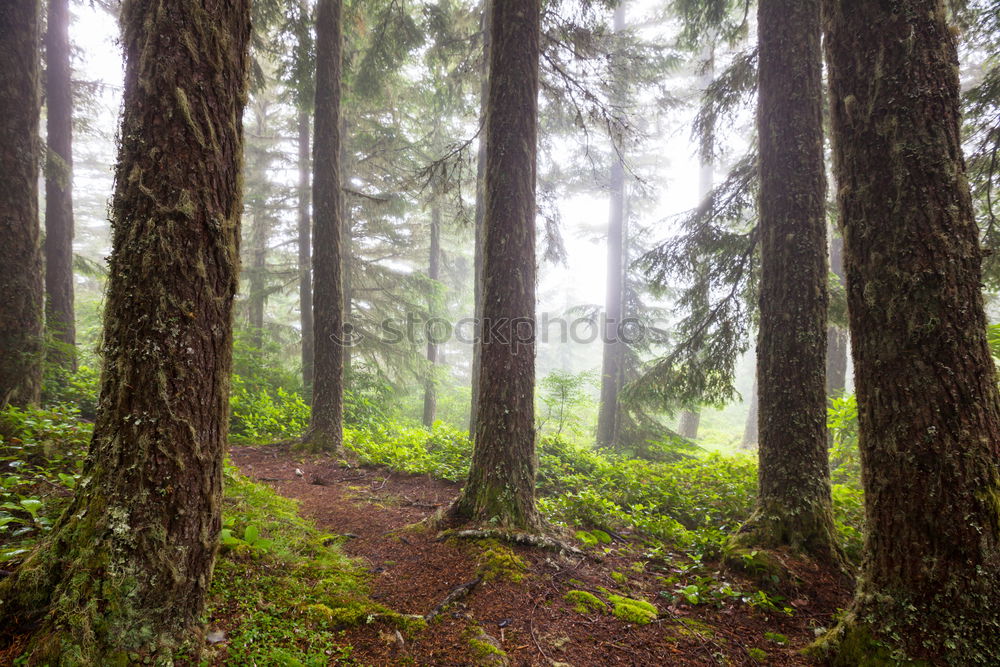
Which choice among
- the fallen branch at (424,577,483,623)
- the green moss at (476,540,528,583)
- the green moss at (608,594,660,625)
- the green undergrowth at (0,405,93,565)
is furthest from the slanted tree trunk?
the green undergrowth at (0,405,93,565)

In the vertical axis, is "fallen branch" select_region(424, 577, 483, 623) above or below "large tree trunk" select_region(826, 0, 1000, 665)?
below

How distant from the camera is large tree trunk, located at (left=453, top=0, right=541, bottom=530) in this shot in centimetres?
470

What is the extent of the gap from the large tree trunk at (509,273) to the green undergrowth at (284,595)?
4.99 feet

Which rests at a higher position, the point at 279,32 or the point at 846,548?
the point at 279,32

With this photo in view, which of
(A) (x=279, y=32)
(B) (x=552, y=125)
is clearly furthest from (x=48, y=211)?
(B) (x=552, y=125)

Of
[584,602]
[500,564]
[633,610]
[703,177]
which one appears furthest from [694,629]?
[703,177]

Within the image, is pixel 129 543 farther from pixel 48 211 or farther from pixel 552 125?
pixel 552 125

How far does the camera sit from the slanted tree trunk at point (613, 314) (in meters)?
14.0

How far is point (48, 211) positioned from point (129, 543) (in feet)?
37.2

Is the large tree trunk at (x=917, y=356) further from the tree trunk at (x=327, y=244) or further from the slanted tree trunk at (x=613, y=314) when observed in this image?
the slanted tree trunk at (x=613, y=314)

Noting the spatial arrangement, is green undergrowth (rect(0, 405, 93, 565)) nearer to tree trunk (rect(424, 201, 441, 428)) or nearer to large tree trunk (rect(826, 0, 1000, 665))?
large tree trunk (rect(826, 0, 1000, 665))

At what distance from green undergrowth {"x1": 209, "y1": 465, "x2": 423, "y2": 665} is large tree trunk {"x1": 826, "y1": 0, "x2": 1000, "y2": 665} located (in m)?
3.11

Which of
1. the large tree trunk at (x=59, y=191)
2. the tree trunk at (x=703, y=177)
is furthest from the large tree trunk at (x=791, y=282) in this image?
the large tree trunk at (x=59, y=191)

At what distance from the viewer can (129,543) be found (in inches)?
86.3
